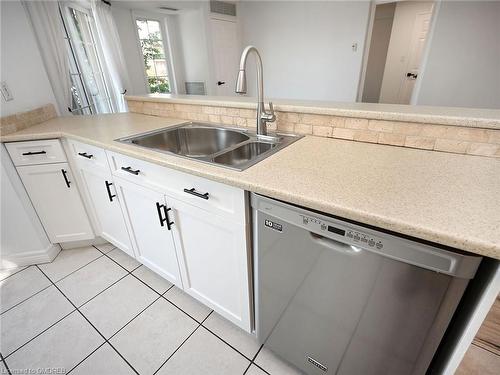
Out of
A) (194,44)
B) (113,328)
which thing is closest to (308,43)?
(194,44)

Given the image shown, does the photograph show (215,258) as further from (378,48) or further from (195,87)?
(378,48)

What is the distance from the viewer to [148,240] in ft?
4.68

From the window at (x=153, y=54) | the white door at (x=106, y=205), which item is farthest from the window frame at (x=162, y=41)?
the white door at (x=106, y=205)

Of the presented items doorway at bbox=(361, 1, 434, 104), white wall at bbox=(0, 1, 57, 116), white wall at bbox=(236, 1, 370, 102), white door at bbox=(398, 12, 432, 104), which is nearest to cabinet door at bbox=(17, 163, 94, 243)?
white wall at bbox=(0, 1, 57, 116)

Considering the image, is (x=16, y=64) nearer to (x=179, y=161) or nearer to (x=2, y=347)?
(x=179, y=161)

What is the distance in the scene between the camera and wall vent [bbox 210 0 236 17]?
4195 millimetres

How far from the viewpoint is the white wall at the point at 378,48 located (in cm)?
529

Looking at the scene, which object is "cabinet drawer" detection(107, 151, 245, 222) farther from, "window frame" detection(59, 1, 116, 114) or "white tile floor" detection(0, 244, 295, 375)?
"window frame" detection(59, 1, 116, 114)

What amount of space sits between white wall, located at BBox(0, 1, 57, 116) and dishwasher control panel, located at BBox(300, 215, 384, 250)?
2094mm

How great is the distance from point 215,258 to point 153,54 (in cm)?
449

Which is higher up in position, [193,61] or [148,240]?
[193,61]

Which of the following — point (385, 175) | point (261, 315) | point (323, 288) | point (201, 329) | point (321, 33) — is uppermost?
point (321, 33)

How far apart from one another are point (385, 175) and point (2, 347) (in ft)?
6.54

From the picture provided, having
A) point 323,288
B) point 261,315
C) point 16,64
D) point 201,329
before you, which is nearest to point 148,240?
point 201,329
